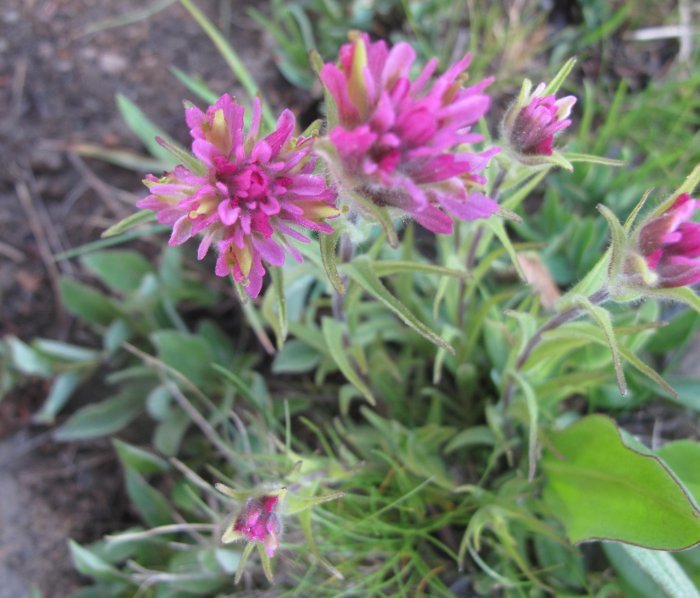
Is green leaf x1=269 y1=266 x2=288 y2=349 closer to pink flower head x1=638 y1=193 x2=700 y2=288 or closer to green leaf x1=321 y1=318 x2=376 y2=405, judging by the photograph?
green leaf x1=321 y1=318 x2=376 y2=405

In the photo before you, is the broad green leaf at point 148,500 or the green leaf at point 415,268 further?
the broad green leaf at point 148,500

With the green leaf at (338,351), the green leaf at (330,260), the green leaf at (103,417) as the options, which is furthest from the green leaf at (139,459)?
the green leaf at (330,260)

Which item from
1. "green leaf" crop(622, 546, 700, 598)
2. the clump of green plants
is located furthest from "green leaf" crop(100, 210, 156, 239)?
"green leaf" crop(622, 546, 700, 598)

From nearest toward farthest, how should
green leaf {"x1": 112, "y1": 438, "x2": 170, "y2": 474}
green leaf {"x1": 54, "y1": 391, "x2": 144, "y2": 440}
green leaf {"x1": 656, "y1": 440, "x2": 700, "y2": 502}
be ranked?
green leaf {"x1": 656, "y1": 440, "x2": 700, "y2": 502}, green leaf {"x1": 112, "y1": 438, "x2": 170, "y2": 474}, green leaf {"x1": 54, "y1": 391, "x2": 144, "y2": 440}

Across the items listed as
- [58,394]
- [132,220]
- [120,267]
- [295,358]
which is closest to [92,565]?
[58,394]

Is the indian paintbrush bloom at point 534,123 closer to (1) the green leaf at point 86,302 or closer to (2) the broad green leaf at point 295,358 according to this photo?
(2) the broad green leaf at point 295,358

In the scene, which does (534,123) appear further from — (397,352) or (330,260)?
(397,352)

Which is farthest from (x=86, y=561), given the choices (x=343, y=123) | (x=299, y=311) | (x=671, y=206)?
(x=671, y=206)
